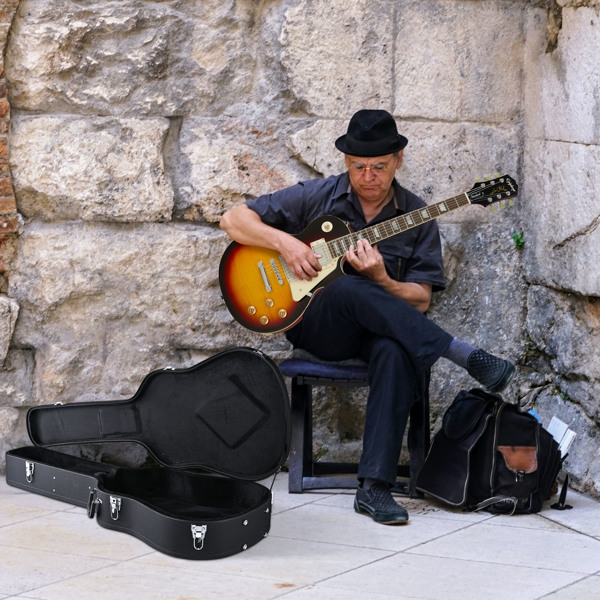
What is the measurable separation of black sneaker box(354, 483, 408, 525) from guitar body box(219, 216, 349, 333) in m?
0.68

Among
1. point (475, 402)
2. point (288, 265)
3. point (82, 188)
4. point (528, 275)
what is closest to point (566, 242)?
point (528, 275)

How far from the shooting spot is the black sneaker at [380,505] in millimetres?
3658

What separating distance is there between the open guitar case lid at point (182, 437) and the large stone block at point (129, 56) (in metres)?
1.10

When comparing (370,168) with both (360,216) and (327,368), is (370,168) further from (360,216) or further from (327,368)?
(327,368)

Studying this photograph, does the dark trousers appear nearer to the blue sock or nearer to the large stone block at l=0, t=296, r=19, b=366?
the blue sock

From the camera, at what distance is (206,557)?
321 centimetres

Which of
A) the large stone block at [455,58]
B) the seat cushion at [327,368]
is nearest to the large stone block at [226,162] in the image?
the large stone block at [455,58]

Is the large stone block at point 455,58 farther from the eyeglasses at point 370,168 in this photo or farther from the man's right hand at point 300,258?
the man's right hand at point 300,258

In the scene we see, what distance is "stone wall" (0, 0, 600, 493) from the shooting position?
4270 mm

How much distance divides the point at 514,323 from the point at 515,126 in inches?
32.1

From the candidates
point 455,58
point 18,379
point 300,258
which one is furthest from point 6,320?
point 455,58

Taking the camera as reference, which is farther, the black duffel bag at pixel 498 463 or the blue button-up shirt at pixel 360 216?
the blue button-up shirt at pixel 360 216

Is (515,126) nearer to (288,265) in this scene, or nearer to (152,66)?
(288,265)

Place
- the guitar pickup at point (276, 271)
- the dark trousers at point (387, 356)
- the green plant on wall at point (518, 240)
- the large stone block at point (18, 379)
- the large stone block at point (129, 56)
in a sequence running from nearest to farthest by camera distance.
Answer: the dark trousers at point (387, 356), the guitar pickup at point (276, 271), the large stone block at point (129, 56), the large stone block at point (18, 379), the green plant on wall at point (518, 240)
